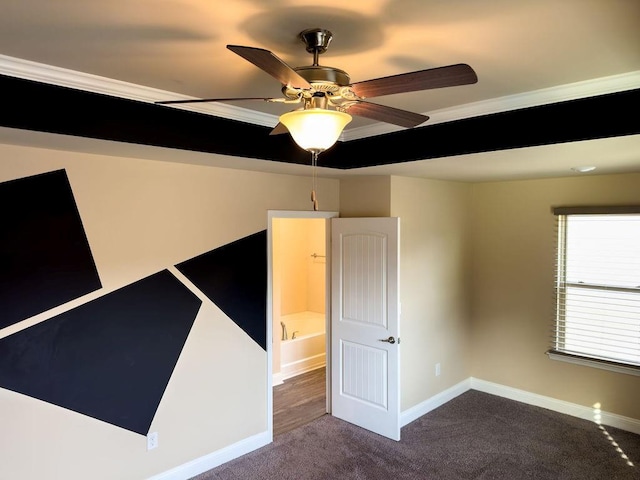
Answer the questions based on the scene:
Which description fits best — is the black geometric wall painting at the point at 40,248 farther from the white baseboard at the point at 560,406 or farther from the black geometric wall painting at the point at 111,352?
the white baseboard at the point at 560,406

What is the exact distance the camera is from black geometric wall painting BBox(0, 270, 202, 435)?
8.55 feet

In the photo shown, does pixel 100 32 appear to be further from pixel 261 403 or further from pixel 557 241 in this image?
pixel 557 241

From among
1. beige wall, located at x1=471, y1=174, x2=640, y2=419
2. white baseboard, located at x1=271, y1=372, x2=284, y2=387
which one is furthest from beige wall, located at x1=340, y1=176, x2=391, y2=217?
white baseboard, located at x1=271, y1=372, x2=284, y2=387

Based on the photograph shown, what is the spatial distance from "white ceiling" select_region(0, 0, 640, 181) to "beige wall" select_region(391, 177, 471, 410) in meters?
1.50

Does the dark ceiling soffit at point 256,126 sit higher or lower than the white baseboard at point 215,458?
higher

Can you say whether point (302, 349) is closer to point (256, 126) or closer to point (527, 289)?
point (527, 289)

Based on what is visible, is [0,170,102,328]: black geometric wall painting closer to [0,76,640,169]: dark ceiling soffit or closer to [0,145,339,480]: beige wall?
[0,145,339,480]: beige wall

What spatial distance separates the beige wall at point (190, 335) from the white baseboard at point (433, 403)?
1.36m

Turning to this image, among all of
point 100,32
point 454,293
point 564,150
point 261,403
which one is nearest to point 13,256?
point 100,32

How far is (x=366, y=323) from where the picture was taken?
398 centimetres

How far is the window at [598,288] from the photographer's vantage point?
12.8 feet

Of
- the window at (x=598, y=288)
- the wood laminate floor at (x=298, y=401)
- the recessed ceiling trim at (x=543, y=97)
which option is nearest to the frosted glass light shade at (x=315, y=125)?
the recessed ceiling trim at (x=543, y=97)

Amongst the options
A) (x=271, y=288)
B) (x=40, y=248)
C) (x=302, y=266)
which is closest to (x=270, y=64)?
(x=40, y=248)

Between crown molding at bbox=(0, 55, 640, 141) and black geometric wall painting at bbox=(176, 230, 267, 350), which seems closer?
crown molding at bbox=(0, 55, 640, 141)
